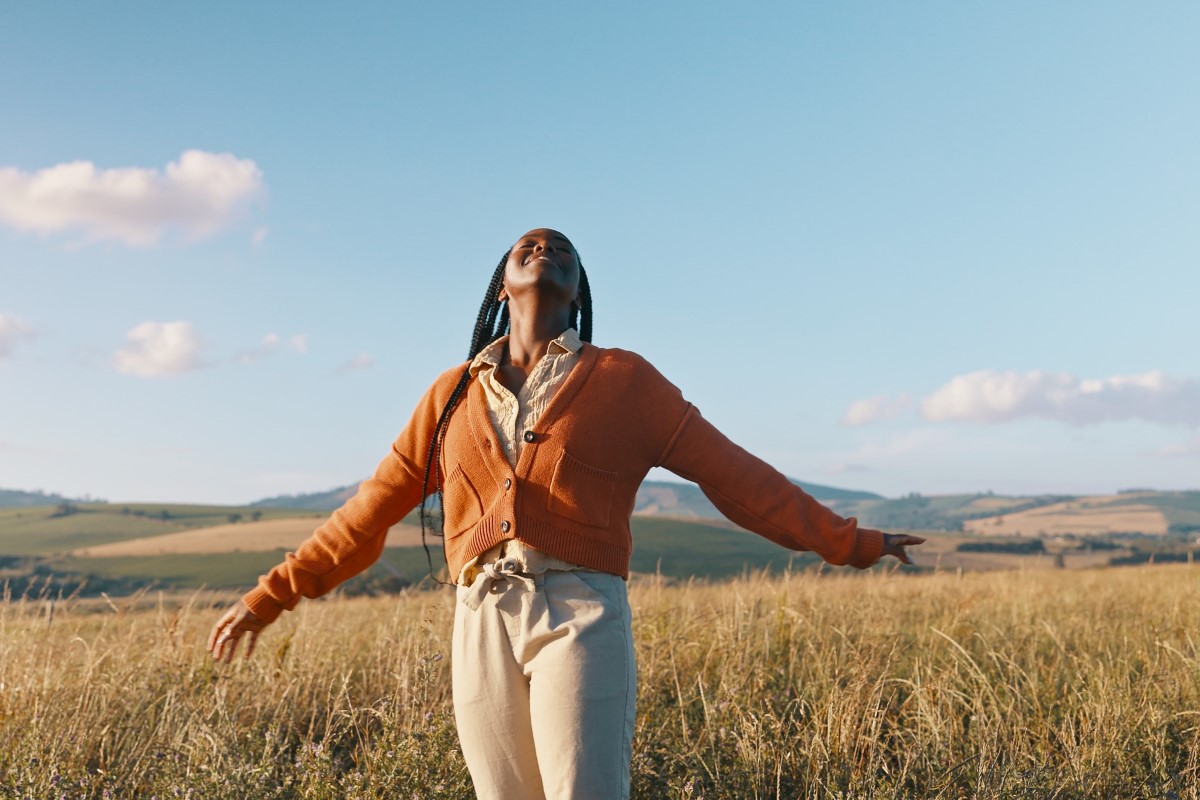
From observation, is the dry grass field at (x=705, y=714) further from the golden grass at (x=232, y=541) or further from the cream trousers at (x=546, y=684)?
the golden grass at (x=232, y=541)

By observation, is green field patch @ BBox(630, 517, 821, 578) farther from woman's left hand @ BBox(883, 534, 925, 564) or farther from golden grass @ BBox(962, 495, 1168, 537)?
woman's left hand @ BBox(883, 534, 925, 564)

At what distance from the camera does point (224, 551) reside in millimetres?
71562

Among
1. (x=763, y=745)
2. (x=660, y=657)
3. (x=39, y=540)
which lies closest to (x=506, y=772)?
(x=763, y=745)

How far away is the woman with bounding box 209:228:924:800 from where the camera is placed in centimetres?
268

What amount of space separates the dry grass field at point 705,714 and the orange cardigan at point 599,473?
121 cm

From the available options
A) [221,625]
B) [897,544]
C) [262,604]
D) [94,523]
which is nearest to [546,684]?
[897,544]

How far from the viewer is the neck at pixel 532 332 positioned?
10.5 ft

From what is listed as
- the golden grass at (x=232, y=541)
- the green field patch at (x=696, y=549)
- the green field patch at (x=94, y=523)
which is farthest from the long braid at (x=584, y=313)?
the green field patch at (x=94, y=523)

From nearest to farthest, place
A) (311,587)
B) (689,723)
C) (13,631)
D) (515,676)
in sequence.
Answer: (515,676), (311,587), (689,723), (13,631)

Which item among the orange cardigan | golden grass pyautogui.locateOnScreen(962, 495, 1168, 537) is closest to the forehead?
the orange cardigan

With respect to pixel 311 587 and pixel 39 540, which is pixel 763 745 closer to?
pixel 311 587

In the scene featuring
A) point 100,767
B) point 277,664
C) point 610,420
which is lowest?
point 100,767

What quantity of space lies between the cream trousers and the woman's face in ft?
3.19

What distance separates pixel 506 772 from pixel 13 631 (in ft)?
16.9
